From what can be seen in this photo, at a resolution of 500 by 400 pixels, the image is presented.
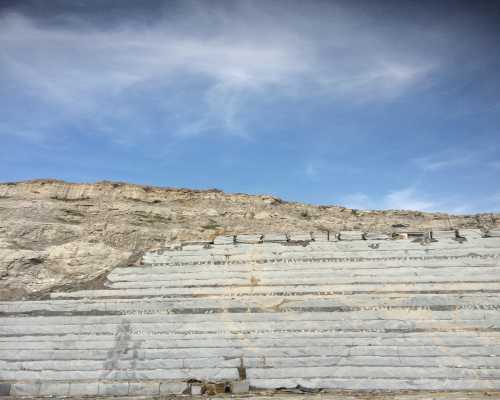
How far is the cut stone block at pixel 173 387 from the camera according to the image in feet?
23.6

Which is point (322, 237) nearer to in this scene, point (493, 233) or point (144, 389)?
point (493, 233)

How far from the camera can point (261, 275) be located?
356 inches

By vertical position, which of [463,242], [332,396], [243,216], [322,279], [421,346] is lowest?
[332,396]

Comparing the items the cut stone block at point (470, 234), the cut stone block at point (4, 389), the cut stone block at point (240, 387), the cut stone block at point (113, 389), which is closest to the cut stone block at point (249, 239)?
the cut stone block at point (240, 387)

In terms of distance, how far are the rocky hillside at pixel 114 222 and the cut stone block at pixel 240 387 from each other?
3603 millimetres

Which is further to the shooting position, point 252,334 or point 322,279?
point 322,279

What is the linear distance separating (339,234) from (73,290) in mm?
5505

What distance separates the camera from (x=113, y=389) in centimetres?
720

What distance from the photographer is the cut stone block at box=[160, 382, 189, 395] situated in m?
7.18

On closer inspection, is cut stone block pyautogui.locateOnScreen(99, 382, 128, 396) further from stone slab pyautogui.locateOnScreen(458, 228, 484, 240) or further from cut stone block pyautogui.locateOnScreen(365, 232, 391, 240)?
stone slab pyautogui.locateOnScreen(458, 228, 484, 240)

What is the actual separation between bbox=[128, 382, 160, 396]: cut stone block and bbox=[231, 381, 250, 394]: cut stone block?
1183 millimetres

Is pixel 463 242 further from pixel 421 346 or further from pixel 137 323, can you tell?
pixel 137 323

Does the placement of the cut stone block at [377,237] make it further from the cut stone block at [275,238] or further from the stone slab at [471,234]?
the cut stone block at [275,238]

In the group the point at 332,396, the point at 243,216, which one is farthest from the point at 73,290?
the point at 243,216
